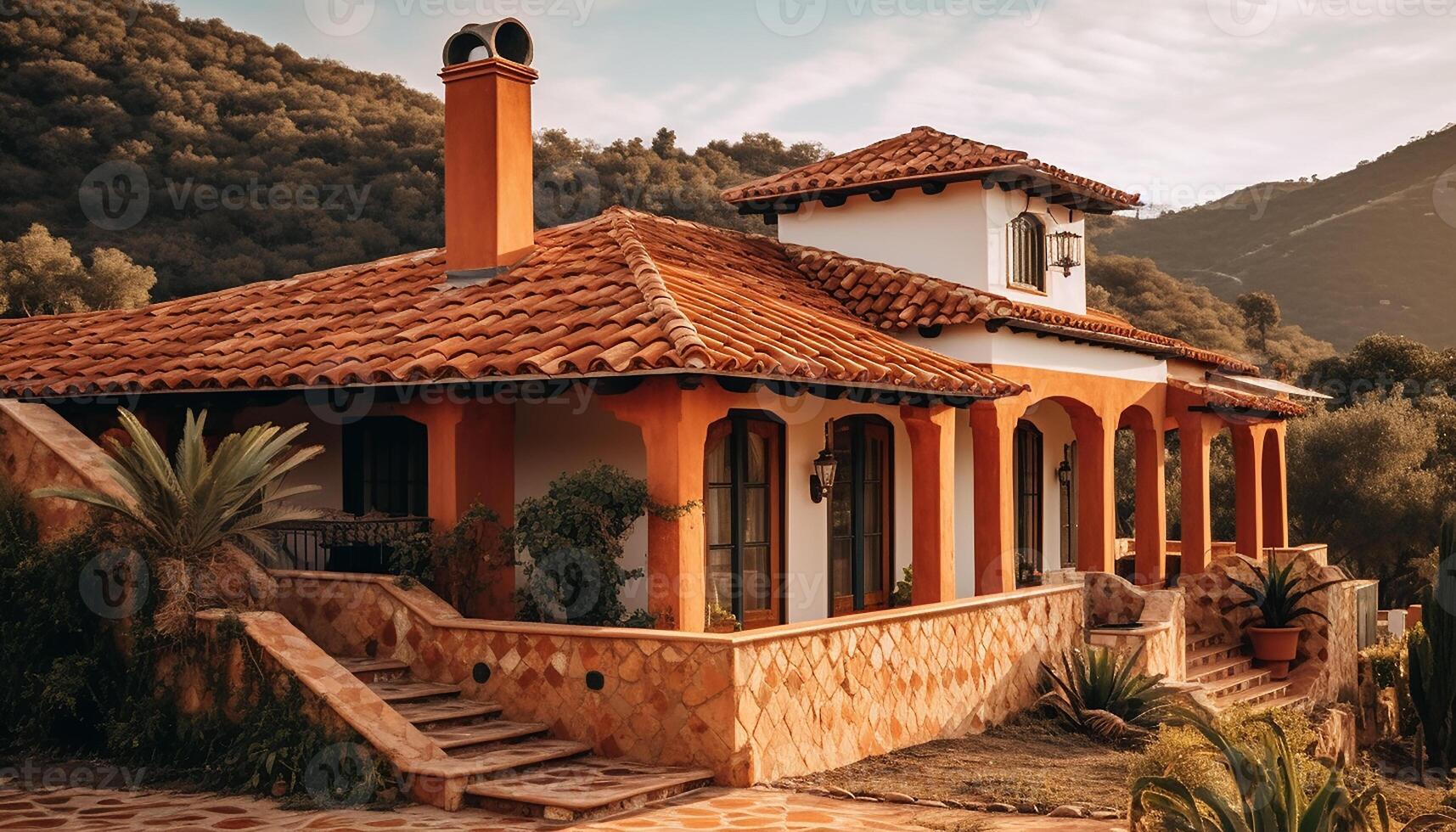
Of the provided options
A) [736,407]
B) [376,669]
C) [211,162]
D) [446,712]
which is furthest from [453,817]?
[211,162]

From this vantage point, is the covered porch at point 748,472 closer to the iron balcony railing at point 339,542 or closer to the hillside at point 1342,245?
the iron balcony railing at point 339,542

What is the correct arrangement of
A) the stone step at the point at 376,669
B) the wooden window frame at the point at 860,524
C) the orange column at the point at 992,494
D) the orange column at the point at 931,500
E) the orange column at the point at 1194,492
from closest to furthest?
1. the stone step at the point at 376,669
2. the orange column at the point at 931,500
3. the orange column at the point at 992,494
4. the wooden window frame at the point at 860,524
5. the orange column at the point at 1194,492

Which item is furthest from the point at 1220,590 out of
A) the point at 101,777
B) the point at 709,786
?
the point at 101,777

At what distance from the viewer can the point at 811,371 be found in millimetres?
11352

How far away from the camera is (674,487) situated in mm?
10727

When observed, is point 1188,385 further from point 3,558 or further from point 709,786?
point 3,558

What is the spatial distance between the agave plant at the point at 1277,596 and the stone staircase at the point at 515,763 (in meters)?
11.8

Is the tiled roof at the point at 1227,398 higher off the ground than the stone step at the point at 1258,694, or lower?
higher

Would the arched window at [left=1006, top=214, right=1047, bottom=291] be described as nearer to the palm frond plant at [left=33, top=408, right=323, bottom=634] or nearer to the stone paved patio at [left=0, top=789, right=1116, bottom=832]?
the stone paved patio at [left=0, top=789, right=1116, bottom=832]

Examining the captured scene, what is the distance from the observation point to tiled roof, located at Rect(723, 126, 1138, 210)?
16828 millimetres

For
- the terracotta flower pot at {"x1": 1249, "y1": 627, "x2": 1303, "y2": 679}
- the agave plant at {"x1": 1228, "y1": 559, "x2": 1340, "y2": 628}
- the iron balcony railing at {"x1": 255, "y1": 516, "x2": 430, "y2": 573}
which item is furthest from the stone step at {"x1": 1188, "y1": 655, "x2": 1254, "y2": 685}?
the iron balcony railing at {"x1": 255, "y1": 516, "x2": 430, "y2": 573}

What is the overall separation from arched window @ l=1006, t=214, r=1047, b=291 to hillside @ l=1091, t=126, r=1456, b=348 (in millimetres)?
40473

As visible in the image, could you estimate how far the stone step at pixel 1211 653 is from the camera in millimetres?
17219

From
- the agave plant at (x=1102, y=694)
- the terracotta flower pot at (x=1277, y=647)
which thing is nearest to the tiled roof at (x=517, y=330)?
the agave plant at (x=1102, y=694)
